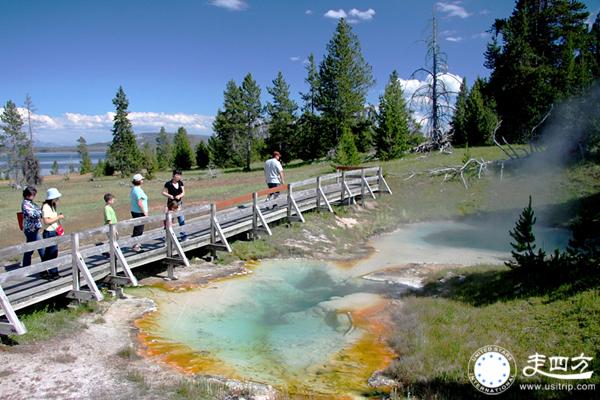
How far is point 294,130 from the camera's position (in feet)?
178

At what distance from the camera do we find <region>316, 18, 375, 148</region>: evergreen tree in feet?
147

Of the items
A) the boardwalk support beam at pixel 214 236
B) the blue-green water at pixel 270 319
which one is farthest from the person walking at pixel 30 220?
the boardwalk support beam at pixel 214 236

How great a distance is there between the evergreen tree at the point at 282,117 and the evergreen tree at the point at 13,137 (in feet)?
93.4

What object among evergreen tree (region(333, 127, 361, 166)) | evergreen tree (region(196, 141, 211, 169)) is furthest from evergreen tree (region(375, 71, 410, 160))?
evergreen tree (region(196, 141, 211, 169))

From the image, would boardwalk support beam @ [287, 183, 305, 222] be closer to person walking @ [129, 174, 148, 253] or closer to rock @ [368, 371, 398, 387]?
person walking @ [129, 174, 148, 253]

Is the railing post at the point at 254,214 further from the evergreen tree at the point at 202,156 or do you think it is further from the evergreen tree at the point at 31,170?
the evergreen tree at the point at 202,156

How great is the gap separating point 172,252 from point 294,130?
143 feet

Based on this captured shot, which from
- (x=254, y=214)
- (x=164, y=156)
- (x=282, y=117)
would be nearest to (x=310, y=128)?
(x=282, y=117)

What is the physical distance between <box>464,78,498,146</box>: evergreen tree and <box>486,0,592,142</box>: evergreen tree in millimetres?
2124

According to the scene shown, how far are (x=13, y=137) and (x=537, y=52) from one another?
54413 mm

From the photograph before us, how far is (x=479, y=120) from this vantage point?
40312 millimetres

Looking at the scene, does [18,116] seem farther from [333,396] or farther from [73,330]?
[333,396]

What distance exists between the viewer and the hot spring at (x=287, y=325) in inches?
291

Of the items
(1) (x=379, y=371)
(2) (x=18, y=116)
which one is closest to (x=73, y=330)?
(1) (x=379, y=371)
